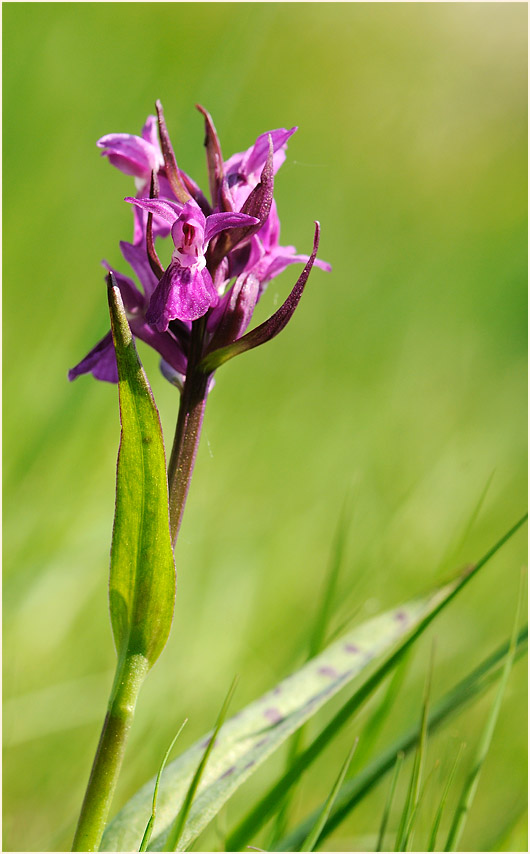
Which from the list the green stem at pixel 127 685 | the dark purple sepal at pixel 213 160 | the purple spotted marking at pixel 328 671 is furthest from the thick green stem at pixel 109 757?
the dark purple sepal at pixel 213 160

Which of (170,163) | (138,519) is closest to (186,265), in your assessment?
(170,163)

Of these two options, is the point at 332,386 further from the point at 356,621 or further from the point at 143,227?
the point at 143,227

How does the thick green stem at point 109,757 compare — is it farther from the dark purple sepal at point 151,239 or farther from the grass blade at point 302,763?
the dark purple sepal at point 151,239

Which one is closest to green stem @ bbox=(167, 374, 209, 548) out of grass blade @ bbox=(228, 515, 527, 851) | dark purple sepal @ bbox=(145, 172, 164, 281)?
dark purple sepal @ bbox=(145, 172, 164, 281)

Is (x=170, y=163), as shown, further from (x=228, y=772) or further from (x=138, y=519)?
(x=228, y=772)

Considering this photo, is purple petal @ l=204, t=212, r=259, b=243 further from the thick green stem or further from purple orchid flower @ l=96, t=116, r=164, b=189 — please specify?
the thick green stem

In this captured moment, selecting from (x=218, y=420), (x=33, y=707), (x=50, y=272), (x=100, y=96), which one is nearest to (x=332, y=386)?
(x=218, y=420)
